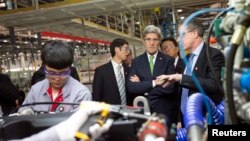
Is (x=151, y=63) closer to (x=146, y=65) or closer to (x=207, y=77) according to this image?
(x=146, y=65)

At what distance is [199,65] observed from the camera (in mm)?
2146

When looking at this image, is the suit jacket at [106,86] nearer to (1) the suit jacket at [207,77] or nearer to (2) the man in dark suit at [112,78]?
(2) the man in dark suit at [112,78]

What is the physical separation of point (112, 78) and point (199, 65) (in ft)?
3.52

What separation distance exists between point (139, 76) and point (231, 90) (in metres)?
1.93

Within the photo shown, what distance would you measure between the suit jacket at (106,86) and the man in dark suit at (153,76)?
1.00 ft

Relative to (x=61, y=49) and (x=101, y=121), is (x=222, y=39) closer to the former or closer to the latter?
(x=101, y=121)

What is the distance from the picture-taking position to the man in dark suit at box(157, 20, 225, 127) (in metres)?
1.97

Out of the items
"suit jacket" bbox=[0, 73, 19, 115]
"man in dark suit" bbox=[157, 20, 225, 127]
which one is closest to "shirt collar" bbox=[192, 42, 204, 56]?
Answer: "man in dark suit" bbox=[157, 20, 225, 127]

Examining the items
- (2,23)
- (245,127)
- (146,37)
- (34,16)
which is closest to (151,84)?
(146,37)

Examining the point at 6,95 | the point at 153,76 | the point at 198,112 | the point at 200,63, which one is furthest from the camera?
the point at 153,76

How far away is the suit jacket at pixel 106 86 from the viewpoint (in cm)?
297

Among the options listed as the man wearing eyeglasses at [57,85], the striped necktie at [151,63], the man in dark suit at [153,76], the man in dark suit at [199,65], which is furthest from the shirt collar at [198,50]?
the man wearing eyeglasses at [57,85]

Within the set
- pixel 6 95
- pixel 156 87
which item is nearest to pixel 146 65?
pixel 156 87

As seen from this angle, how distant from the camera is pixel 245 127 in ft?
3.11
